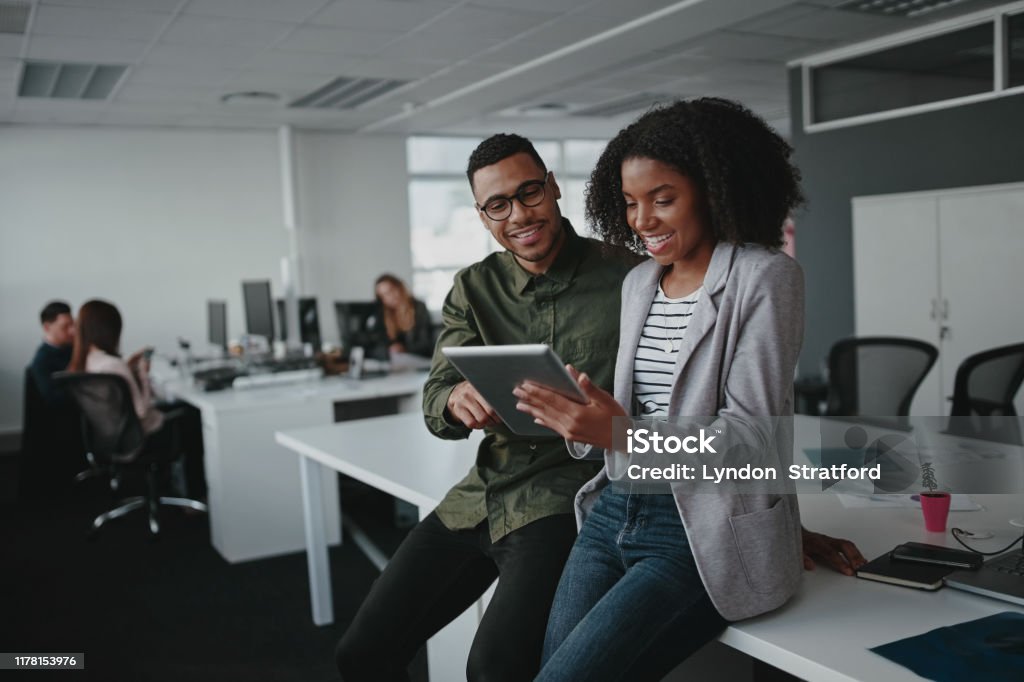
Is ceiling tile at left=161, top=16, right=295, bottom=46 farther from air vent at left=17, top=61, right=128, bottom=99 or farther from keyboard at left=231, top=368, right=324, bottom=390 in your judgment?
keyboard at left=231, top=368, right=324, bottom=390

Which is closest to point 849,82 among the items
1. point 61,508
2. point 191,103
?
point 191,103

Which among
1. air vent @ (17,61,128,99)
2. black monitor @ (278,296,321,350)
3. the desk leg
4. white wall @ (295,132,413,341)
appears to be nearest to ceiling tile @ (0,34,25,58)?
air vent @ (17,61,128,99)

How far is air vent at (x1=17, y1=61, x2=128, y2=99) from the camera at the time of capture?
605 cm

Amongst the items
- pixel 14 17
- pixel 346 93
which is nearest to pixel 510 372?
pixel 14 17

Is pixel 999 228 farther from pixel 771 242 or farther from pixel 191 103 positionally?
pixel 191 103

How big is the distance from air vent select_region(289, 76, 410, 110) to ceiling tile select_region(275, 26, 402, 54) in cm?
97

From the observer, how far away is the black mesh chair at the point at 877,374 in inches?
161

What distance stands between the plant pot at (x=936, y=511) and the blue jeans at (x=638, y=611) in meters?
0.65

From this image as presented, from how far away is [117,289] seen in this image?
8.42 metres

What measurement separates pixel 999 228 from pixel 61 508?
234 inches

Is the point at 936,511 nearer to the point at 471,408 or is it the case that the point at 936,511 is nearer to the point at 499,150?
the point at 471,408

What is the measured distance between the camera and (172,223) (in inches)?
341

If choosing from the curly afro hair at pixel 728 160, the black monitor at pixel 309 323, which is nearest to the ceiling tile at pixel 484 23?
the black monitor at pixel 309 323

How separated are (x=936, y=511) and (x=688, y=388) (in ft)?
2.32
